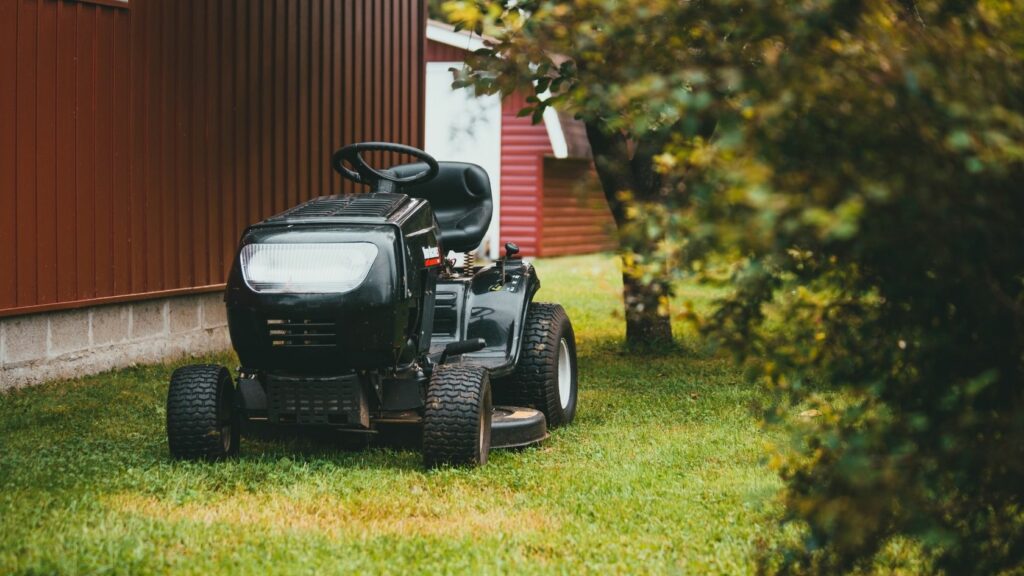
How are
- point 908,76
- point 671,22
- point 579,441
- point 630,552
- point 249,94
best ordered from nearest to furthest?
1. point 908,76
2. point 671,22
3. point 630,552
4. point 579,441
5. point 249,94

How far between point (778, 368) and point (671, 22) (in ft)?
3.18

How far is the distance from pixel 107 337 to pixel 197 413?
3580 mm

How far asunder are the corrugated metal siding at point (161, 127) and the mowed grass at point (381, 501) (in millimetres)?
1419

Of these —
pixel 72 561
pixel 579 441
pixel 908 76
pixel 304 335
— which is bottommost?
pixel 579 441

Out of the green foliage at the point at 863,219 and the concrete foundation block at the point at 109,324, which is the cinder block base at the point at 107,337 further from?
the green foliage at the point at 863,219

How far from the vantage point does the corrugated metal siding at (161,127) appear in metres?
8.11

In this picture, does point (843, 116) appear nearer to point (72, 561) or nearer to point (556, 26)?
point (556, 26)

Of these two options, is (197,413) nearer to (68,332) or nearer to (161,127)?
(68,332)

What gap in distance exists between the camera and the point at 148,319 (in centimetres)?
944

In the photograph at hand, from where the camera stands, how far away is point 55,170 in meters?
8.32

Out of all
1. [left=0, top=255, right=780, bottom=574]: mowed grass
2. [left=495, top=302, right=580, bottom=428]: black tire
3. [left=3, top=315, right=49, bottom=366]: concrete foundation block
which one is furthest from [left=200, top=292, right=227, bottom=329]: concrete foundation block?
[left=495, top=302, right=580, bottom=428]: black tire

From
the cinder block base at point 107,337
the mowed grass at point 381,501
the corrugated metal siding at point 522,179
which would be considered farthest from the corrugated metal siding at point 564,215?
the mowed grass at point 381,501

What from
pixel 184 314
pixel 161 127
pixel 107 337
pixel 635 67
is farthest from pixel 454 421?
pixel 184 314

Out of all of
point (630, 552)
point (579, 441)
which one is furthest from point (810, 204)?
point (579, 441)
